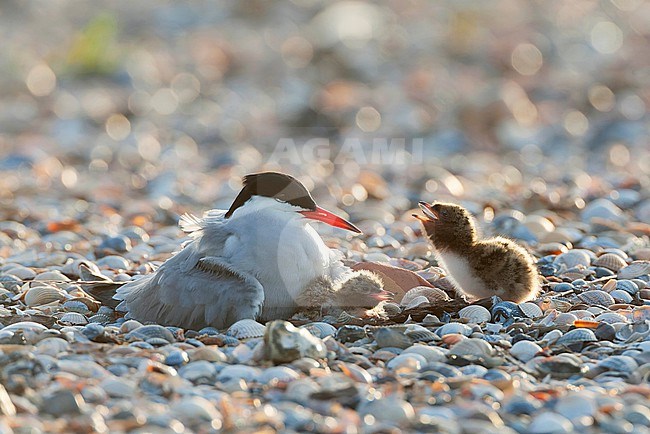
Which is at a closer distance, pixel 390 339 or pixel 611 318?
pixel 390 339

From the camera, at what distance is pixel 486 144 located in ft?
35.0

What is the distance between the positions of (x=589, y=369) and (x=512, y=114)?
305 inches

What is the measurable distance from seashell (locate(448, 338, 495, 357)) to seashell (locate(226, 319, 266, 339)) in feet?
2.52

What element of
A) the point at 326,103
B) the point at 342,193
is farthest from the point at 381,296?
the point at 326,103

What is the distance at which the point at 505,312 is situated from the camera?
14.9 feet

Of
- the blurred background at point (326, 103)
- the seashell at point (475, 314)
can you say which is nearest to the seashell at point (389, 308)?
the seashell at point (475, 314)

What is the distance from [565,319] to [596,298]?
0.40 metres

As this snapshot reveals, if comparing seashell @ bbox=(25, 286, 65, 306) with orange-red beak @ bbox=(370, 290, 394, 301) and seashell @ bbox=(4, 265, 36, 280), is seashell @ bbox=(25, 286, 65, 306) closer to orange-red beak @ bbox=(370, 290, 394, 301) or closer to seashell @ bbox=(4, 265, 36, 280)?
seashell @ bbox=(4, 265, 36, 280)

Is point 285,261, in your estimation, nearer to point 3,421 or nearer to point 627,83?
point 3,421

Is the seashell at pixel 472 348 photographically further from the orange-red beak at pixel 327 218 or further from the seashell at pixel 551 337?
the orange-red beak at pixel 327 218

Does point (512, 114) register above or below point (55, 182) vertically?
above

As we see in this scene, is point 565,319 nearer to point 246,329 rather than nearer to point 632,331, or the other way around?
point 632,331

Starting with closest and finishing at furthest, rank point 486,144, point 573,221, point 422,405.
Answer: point 422,405, point 573,221, point 486,144

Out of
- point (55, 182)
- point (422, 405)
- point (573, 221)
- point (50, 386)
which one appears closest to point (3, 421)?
point (50, 386)
